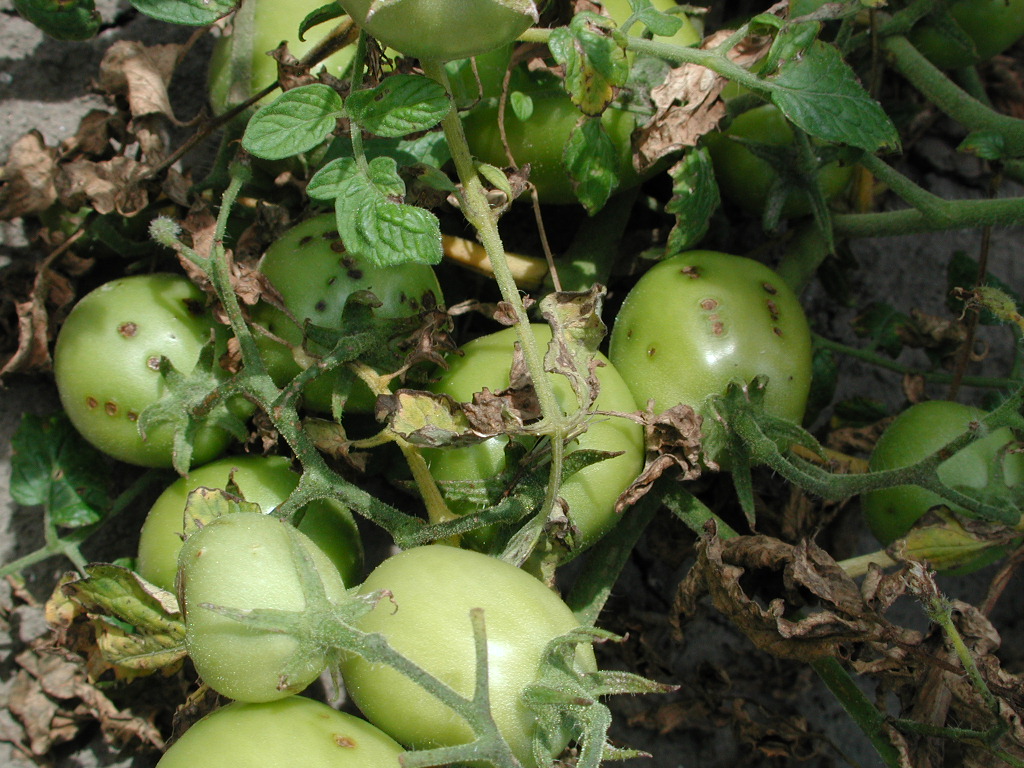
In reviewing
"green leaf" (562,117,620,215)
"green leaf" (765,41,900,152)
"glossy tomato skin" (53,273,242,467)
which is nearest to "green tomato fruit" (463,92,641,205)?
"green leaf" (562,117,620,215)

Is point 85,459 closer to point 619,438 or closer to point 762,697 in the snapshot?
point 619,438

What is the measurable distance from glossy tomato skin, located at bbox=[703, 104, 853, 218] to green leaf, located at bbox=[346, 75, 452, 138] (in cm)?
60

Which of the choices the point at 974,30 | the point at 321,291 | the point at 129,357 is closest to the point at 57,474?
the point at 129,357

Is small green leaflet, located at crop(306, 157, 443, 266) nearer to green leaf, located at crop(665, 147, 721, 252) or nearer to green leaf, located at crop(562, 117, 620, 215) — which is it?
green leaf, located at crop(562, 117, 620, 215)

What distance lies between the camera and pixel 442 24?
1.02 m

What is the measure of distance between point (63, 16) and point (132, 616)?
99 cm

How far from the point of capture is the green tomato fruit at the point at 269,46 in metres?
1.46

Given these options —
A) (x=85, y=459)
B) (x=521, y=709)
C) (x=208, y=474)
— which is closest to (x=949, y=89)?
(x=521, y=709)

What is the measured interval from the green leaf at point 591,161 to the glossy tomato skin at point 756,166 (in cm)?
25

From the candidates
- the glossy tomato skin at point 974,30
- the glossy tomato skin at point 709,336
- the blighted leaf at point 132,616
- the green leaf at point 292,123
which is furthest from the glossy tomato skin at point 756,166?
the blighted leaf at point 132,616

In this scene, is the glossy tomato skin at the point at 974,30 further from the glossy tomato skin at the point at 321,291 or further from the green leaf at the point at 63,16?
the green leaf at the point at 63,16

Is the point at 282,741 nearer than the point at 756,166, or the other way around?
the point at 282,741

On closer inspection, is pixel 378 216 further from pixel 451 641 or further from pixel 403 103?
pixel 451 641

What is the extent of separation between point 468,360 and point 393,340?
13 cm
